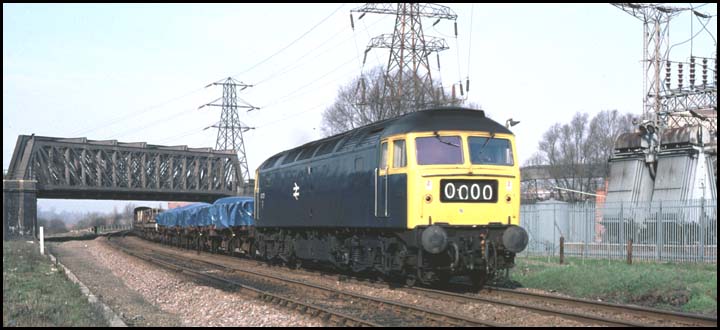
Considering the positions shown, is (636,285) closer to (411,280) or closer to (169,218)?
(411,280)

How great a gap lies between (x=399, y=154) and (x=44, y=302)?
7424mm

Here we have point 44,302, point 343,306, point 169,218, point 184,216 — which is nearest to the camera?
point 44,302

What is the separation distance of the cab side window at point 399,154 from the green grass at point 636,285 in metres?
4.76

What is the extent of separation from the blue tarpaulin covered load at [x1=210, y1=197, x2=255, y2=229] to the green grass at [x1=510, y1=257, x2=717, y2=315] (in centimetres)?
1321

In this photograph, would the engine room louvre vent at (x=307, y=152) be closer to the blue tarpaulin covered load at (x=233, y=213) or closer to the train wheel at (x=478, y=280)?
the blue tarpaulin covered load at (x=233, y=213)

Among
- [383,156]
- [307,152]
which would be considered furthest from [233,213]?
[383,156]

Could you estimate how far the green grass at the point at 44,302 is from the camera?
37.4 feet

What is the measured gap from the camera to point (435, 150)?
50.0ft

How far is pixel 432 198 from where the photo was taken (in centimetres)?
1484

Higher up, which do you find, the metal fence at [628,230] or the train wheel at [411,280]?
the metal fence at [628,230]

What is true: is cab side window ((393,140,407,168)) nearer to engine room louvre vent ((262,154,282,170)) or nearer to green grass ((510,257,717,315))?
green grass ((510,257,717,315))

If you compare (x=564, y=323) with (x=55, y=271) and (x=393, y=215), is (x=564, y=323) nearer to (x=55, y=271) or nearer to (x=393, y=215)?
(x=393, y=215)

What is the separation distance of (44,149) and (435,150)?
63612 millimetres

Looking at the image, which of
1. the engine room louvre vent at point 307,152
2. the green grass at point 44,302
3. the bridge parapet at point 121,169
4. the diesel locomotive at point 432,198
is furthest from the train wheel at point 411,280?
the bridge parapet at point 121,169
